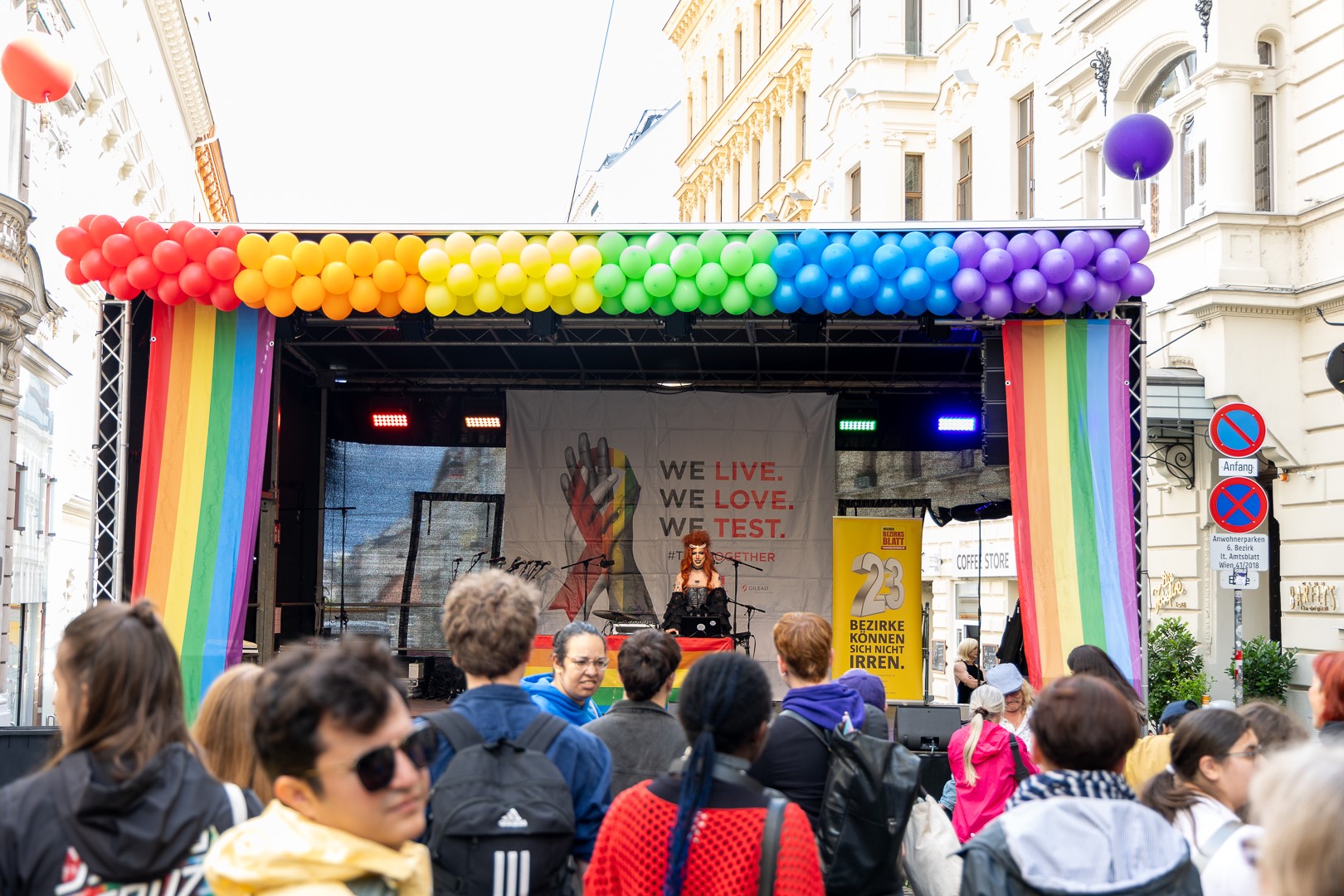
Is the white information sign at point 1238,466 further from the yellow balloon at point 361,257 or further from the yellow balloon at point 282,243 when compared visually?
the yellow balloon at point 282,243

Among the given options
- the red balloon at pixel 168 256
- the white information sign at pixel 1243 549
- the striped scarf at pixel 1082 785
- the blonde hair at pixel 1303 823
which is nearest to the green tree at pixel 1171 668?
the white information sign at pixel 1243 549

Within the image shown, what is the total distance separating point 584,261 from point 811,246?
1.45 meters

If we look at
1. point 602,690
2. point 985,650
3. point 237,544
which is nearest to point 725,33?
point 985,650

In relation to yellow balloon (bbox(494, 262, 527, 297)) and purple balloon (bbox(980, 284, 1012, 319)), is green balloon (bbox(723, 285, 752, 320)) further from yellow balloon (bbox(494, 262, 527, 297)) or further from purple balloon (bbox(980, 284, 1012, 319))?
purple balloon (bbox(980, 284, 1012, 319))

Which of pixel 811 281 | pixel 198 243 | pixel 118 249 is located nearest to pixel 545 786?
pixel 811 281

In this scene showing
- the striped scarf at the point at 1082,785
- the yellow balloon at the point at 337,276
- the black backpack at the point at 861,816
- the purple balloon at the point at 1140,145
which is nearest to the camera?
the striped scarf at the point at 1082,785

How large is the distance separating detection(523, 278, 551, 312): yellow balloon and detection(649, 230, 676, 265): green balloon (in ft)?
2.35

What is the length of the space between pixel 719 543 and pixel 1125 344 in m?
6.33

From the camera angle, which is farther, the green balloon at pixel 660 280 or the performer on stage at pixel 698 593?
the performer on stage at pixel 698 593

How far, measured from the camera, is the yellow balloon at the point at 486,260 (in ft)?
27.5

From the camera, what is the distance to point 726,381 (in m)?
14.0

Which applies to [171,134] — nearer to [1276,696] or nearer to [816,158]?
[816,158]

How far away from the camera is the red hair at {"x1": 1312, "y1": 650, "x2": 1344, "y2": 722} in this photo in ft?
12.8

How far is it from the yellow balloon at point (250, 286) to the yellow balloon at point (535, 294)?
1.65 m
